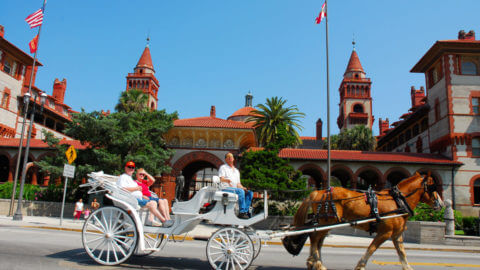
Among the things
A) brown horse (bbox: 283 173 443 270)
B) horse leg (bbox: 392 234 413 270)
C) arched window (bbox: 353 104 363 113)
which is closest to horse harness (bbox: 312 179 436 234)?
brown horse (bbox: 283 173 443 270)

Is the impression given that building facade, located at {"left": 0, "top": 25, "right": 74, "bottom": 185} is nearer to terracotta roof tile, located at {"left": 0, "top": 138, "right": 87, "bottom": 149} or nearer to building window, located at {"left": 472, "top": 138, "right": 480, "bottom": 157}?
terracotta roof tile, located at {"left": 0, "top": 138, "right": 87, "bottom": 149}

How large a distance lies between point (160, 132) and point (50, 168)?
7322 mm

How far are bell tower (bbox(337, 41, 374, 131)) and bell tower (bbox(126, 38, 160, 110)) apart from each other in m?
38.4

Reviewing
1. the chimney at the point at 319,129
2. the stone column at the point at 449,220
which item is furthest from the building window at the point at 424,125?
the chimney at the point at 319,129

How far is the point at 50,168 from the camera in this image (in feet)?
69.6

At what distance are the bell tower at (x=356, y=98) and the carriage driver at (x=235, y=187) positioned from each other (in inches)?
2484

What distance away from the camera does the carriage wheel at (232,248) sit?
17.7ft

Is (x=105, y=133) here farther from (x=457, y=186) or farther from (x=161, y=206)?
(x=457, y=186)

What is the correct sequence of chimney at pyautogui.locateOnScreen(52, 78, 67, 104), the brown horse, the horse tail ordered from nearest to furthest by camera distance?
the brown horse, the horse tail, chimney at pyautogui.locateOnScreen(52, 78, 67, 104)

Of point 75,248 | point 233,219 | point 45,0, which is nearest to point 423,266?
point 233,219

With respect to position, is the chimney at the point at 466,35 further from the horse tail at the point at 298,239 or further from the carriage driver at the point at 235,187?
the carriage driver at the point at 235,187

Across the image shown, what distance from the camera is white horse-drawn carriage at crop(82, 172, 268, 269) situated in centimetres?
551

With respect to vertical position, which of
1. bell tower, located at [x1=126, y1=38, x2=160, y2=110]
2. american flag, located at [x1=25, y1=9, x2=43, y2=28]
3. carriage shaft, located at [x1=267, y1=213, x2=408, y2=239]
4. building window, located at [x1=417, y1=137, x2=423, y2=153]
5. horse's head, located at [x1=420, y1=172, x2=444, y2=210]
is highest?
bell tower, located at [x1=126, y1=38, x2=160, y2=110]

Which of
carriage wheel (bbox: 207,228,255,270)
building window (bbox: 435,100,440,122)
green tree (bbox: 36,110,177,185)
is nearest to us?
carriage wheel (bbox: 207,228,255,270)
